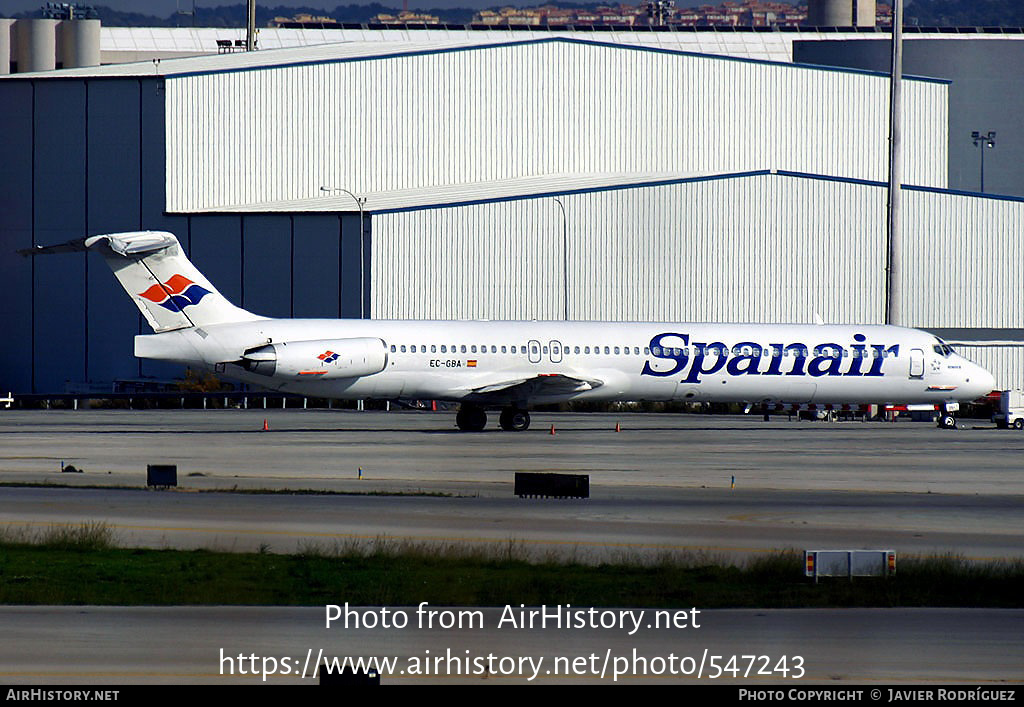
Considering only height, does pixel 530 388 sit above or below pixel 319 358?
below

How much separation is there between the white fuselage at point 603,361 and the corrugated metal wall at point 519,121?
2888 cm

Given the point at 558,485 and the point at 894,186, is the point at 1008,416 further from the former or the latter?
the point at 558,485

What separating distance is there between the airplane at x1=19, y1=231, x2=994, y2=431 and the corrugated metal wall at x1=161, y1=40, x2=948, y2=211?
28.8 meters

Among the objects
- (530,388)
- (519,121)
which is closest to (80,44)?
(519,121)

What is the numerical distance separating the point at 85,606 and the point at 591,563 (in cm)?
633

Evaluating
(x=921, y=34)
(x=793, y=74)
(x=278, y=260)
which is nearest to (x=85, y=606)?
(x=278, y=260)

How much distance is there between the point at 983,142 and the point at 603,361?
62.1 metres

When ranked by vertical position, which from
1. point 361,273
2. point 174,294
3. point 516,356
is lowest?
point 516,356

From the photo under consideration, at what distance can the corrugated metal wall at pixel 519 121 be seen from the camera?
71.2m

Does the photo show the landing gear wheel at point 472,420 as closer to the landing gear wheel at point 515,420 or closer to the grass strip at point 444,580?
the landing gear wheel at point 515,420

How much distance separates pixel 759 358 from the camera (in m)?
47.3
